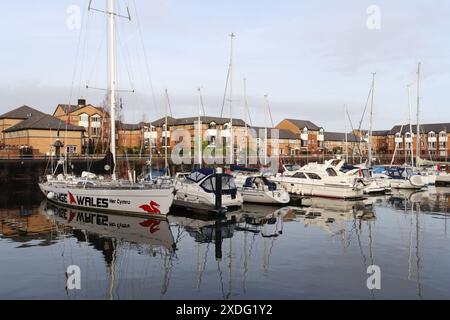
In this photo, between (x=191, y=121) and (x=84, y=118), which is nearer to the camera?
(x=84, y=118)

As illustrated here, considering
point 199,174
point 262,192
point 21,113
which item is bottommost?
point 262,192

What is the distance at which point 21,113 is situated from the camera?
270ft

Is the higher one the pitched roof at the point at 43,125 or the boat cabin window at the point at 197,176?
the pitched roof at the point at 43,125

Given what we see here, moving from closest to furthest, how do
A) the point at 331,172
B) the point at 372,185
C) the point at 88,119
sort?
the point at 331,172
the point at 372,185
the point at 88,119

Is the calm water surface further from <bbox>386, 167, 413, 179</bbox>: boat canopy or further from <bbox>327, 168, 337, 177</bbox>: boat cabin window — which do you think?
<bbox>386, 167, 413, 179</bbox>: boat canopy

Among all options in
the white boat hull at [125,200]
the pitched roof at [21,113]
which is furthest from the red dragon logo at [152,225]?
the pitched roof at [21,113]

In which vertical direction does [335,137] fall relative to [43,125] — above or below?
below

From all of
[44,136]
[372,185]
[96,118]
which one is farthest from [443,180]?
[96,118]

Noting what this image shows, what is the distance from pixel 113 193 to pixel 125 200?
0.90 meters

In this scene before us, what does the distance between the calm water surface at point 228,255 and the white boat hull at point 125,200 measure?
0.78 m

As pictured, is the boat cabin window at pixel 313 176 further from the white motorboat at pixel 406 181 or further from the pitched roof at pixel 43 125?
the pitched roof at pixel 43 125

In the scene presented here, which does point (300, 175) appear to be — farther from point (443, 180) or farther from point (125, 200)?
point (443, 180)

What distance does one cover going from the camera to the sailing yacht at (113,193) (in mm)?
23109
